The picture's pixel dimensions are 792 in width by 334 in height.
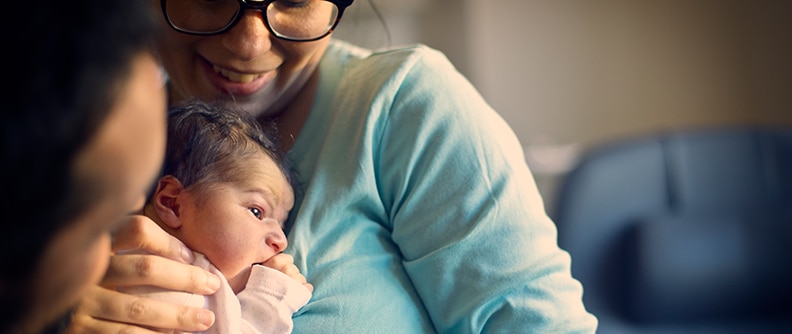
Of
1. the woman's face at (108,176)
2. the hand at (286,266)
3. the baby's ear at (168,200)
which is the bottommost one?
the hand at (286,266)

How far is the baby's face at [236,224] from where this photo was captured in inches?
38.3

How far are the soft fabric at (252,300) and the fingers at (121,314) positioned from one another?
0.04m

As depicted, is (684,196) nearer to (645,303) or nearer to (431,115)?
(645,303)

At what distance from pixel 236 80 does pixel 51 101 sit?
612 mm

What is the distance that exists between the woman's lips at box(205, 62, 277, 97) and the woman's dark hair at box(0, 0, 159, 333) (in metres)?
0.56

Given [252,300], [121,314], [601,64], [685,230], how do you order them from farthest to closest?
[601,64] → [685,230] → [252,300] → [121,314]

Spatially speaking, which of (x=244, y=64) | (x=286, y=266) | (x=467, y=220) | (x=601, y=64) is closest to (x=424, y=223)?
(x=467, y=220)

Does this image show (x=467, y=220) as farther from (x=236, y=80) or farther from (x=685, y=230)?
(x=685, y=230)

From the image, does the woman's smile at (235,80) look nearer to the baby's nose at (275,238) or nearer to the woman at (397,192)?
the woman at (397,192)

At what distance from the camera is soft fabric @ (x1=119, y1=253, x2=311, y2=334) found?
893 mm

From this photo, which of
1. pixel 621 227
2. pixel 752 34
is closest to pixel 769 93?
pixel 752 34

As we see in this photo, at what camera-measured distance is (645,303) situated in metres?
2.25

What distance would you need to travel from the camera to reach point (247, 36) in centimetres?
101

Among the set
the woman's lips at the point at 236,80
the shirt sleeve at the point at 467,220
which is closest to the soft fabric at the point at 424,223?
the shirt sleeve at the point at 467,220
